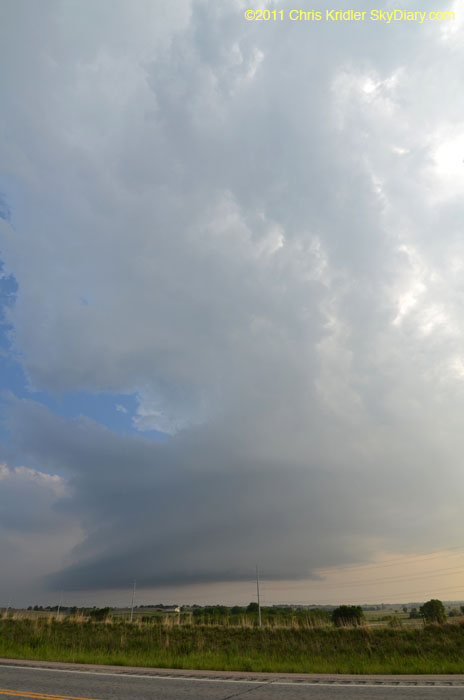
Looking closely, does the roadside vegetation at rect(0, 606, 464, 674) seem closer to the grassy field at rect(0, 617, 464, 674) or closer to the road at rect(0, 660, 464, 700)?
the grassy field at rect(0, 617, 464, 674)

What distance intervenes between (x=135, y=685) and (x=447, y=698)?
31.9ft

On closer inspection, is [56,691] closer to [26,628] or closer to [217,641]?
[217,641]

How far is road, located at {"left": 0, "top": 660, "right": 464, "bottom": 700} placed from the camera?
12562mm

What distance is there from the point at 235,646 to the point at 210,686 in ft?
73.0

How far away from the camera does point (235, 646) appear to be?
33.3m

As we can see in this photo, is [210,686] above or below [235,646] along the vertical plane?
above

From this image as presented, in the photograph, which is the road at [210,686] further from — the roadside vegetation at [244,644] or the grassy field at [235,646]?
the grassy field at [235,646]

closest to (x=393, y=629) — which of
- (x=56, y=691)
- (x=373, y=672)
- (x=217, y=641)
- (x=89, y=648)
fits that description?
(x=217, y=641)

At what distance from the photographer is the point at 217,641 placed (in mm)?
36062

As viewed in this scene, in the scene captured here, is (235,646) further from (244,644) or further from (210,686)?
(210,686)

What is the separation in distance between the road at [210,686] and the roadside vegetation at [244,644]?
3.19 meters

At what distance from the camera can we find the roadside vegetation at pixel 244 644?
2120 cm

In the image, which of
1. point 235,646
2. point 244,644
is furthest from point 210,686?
point 244,644

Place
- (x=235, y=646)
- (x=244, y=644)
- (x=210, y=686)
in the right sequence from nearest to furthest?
(x=210, y=686)
(x=235, y=646)
(x=244, y=644)
